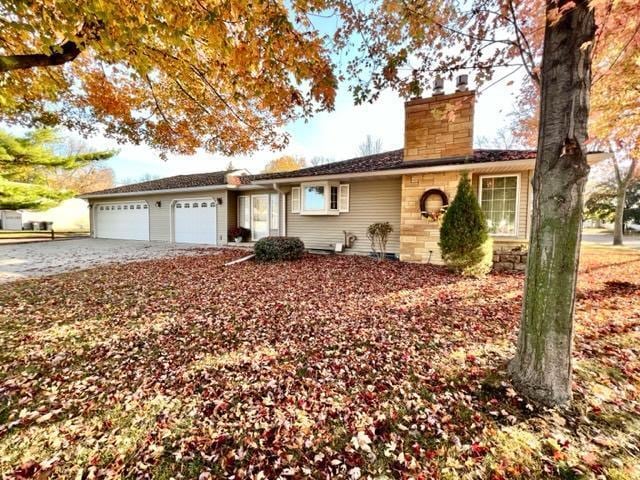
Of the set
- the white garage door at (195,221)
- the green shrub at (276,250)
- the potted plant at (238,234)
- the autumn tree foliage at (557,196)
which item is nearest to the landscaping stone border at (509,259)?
the green shrub at (276,250)

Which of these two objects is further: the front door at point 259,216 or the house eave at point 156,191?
the house eave at point 156,191

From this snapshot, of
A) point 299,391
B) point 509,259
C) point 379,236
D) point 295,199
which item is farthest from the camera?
point 295,199

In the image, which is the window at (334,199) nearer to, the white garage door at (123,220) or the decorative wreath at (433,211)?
the decorative wreath at (433,211)

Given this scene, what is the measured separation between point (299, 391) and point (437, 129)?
843 cm

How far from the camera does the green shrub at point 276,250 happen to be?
8781 mm

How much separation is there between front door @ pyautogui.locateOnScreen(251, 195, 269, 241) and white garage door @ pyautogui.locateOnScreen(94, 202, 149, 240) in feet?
23.9

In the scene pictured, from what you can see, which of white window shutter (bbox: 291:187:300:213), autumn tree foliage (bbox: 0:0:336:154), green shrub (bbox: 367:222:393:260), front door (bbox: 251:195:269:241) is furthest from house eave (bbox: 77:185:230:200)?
green shrub (bbox: 367:222:393:260)

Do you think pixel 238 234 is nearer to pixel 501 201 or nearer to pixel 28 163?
pixel 501 201

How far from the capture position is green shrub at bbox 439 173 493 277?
6.72m

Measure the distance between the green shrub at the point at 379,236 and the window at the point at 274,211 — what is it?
4553mm

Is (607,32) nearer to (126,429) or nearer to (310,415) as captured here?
(310,415)

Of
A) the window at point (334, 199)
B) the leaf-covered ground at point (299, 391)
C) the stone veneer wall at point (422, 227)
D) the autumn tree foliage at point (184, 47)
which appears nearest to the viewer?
the leaf-covered ground at point (299, 391)

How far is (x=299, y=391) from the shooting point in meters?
2.54

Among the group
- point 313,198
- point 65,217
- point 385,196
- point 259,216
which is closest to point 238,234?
point 259,216
